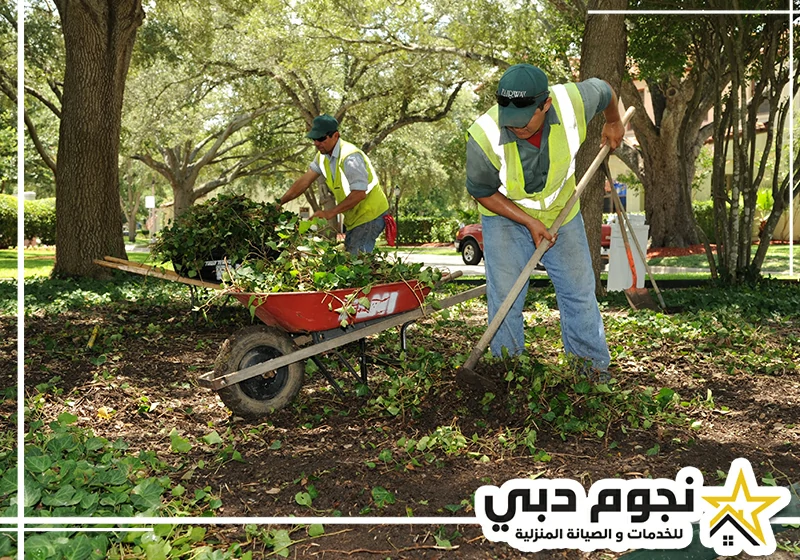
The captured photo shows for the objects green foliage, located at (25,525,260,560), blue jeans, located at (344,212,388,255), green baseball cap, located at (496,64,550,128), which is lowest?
green foliage, located at (25,525,260,560)

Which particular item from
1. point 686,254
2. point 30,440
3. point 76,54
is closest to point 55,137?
point 76,54

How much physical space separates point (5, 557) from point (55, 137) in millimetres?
27090

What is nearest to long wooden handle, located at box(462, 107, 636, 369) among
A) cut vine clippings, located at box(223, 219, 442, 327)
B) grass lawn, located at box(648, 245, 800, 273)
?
cut vine clippings, located at box(223, 219, 442, 327)

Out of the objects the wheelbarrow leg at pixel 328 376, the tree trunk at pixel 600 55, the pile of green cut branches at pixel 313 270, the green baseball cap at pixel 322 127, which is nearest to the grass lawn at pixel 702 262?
the tree trunk at pixel 600 55

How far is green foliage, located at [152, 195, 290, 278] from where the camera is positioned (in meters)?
5.89

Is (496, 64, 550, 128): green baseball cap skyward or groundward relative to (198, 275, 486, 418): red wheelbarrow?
skyward

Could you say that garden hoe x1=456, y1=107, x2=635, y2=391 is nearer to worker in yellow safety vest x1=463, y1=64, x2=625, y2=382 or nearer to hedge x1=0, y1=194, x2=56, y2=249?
worker in yellow safety vest x1=463, y1=64, x2=625, y2=382

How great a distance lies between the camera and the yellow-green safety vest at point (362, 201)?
631 cm

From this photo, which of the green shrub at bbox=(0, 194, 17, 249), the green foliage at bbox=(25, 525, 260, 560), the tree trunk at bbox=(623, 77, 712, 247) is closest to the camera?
the green foliage at bbox=(25, 525, 260, 560)

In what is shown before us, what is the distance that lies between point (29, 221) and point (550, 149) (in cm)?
2616

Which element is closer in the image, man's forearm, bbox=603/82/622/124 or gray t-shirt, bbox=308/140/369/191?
man's forearm, bbox=603/82/622/124

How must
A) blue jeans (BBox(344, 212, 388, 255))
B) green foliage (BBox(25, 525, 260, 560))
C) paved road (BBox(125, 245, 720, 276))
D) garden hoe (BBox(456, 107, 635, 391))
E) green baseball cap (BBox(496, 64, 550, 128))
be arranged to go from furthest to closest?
paved road (BBox(125, 245, 720, 276)) < blue jeans (BBox(344, 212, 388, 255)) < garden hoe (BBox(456, 107, 635, 391)) < green baseball cap (BBox(496, 64, 550, 128)) < green foliage (BBox(25, 525, 260, 560))

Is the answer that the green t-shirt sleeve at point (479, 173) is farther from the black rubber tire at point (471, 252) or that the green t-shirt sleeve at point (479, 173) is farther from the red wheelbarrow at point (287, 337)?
the black rubber tire at point (471, 252)

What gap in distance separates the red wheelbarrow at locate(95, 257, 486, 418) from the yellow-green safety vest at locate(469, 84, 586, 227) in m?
0.82
